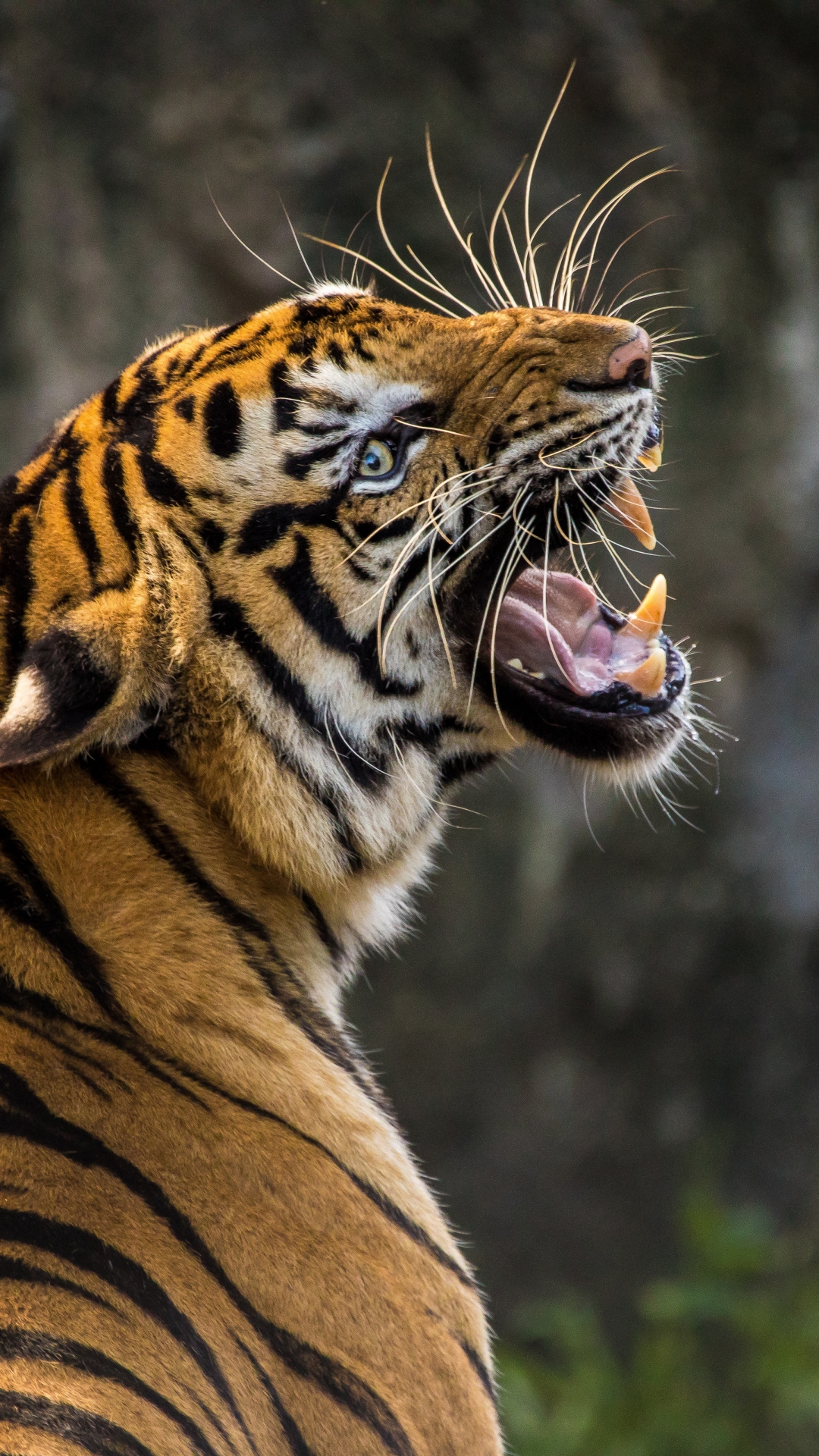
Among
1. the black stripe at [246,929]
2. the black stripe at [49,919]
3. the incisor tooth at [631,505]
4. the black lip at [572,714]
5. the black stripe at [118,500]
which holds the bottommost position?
the black stripe at [49,919]

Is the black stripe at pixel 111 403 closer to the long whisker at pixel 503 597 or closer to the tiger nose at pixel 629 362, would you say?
the long whisker at pixel 503 597

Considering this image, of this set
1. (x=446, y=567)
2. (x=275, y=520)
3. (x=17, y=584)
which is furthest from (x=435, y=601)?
(x=17, y=584)

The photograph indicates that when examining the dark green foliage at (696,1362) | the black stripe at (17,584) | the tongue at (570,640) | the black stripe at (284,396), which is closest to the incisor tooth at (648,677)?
the tongue at (570,640)

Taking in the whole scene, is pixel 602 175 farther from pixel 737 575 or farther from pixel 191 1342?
pixel 191 1342

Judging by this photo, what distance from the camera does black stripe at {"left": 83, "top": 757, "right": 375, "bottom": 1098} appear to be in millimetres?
1876

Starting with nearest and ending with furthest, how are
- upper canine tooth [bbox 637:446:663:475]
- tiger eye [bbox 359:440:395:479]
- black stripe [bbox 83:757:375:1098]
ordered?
1. black stripe [bbox 83:757:375:1098]
2. tiger eye [bbox 359:440:395:479]
3. upper canine tooth [bbox 637:446:663:475]

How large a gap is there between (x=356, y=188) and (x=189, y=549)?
90.1 inches

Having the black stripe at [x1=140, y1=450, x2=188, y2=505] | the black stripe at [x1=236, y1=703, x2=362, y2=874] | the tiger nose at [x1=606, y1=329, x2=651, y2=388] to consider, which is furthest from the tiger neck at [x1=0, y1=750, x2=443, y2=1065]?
the tiger nose at [x1=606, y1=329, x2=651, y2=388]

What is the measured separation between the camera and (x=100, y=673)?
1.74 meters

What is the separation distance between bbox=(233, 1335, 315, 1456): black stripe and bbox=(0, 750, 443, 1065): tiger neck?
1.25 feet

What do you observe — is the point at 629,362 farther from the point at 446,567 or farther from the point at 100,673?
the point at 100,673

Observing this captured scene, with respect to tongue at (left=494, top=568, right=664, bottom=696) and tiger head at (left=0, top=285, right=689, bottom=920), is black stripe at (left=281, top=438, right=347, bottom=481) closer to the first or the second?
tiger head at (left=0, top=285, right=689, bottom=920)

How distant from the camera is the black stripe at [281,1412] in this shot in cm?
163

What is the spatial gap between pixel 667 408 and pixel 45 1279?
318 cm
